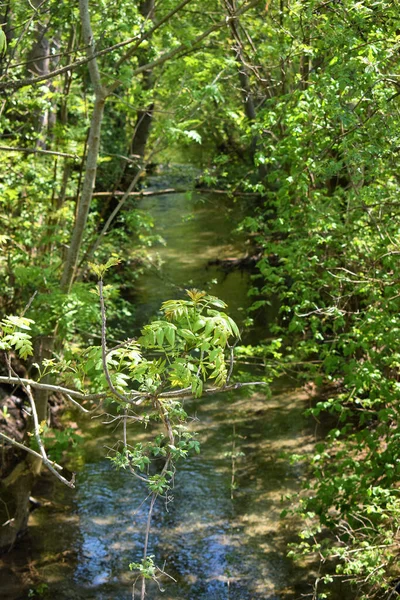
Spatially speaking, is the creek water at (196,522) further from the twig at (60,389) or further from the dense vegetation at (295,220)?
the twig at (60,389)

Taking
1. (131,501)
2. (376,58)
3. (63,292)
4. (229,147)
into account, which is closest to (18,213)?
(63,292)

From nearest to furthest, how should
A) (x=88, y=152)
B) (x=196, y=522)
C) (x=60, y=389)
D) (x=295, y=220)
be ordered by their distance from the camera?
1. (x=60, y=389)
2. (x=88, y=152)
3. (x=295, y=220)
4. (x=196, y=522)

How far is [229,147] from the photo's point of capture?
19.4 m

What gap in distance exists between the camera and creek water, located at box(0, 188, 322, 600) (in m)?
7.39

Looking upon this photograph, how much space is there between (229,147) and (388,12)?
1373cm

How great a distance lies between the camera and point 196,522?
27.7 ft

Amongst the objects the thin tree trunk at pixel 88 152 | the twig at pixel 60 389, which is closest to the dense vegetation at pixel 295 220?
the thin tree trunk at pixel 88 152

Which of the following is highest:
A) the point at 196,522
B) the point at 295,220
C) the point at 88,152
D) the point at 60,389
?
the point at 88,152

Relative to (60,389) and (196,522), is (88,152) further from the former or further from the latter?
(60,389)

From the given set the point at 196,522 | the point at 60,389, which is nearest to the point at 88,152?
the point at 196,522

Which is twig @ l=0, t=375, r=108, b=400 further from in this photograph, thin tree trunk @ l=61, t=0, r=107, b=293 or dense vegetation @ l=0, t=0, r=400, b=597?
thin tree trunk @ l=61, t=0, r=107, b=293

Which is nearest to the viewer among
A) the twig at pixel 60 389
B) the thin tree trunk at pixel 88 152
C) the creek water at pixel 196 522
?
the twig at pixel 60 389

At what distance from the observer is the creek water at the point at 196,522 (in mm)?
7395

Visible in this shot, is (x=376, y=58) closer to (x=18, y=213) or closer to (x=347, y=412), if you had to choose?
(x=347, y=412)
